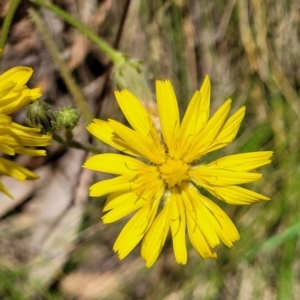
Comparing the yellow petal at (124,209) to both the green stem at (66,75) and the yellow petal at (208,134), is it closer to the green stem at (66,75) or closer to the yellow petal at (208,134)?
the yellow petal at (208,134)

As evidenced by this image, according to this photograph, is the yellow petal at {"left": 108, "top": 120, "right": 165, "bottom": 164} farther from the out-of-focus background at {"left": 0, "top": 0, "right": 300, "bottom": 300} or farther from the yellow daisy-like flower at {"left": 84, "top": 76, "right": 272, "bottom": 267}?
the out-of-focus background at {"left": 0, "top": 0, "right": 300, "bottom": 300}

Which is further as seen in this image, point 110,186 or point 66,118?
point 66,118

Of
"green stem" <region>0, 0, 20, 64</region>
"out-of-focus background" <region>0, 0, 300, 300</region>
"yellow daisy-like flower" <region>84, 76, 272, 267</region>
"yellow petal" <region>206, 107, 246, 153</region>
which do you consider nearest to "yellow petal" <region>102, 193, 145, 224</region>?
"yellow daisy-like flower" <region>84, 76, 272, 267</region>

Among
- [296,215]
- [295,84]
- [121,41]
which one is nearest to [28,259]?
[121,41]

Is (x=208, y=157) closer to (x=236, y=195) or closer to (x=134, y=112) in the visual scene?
(x=236, y=195)

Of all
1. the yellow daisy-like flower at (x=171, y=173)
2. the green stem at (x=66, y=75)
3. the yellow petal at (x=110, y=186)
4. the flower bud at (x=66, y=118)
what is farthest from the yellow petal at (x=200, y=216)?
the green stem at (x=66, y=75)

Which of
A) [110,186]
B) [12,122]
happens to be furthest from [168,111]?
[12,122]
